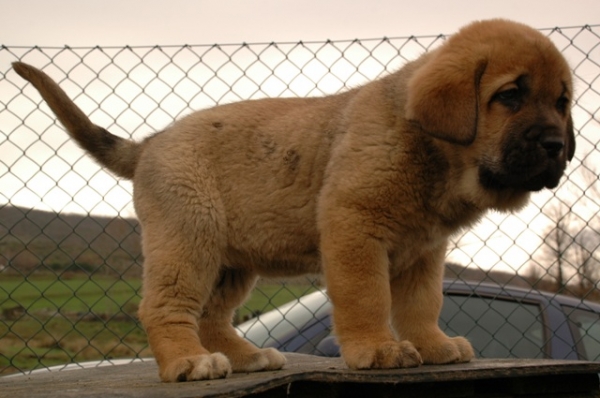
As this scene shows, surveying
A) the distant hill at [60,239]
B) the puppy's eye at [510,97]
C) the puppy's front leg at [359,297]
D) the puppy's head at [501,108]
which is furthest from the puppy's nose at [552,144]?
the distant hill at [60,239]

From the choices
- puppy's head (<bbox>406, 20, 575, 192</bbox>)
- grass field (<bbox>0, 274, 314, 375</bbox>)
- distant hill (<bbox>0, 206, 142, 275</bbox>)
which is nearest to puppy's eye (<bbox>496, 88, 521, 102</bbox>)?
puppy's head (<bbox>406, 20, 575, 192</bbox>)

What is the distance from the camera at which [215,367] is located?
3.89 m

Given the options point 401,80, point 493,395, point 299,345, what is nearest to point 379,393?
point 493,395

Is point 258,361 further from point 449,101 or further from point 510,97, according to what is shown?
point 510,97

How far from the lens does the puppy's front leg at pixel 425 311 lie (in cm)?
427

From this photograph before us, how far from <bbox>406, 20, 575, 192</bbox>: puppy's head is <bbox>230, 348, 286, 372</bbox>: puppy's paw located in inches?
53.7

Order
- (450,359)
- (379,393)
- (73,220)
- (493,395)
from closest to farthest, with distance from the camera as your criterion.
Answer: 1. (379,393)
2. (493,395)
3. (450,359)
4. (73,220)

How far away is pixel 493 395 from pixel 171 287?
5.08 feet

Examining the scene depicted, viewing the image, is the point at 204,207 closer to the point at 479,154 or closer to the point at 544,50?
the point at 479,154

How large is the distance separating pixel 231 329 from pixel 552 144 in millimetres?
1976

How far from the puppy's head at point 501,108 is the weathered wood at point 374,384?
2.66 ft

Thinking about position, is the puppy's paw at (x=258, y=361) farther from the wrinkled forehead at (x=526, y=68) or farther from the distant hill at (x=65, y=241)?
the wrinkled forehead at (x=526, y=68)

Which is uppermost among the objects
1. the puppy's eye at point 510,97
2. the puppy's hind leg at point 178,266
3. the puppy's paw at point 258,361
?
A: the puppy's eye at point 510,97

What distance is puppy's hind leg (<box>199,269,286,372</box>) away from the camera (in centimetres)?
452
